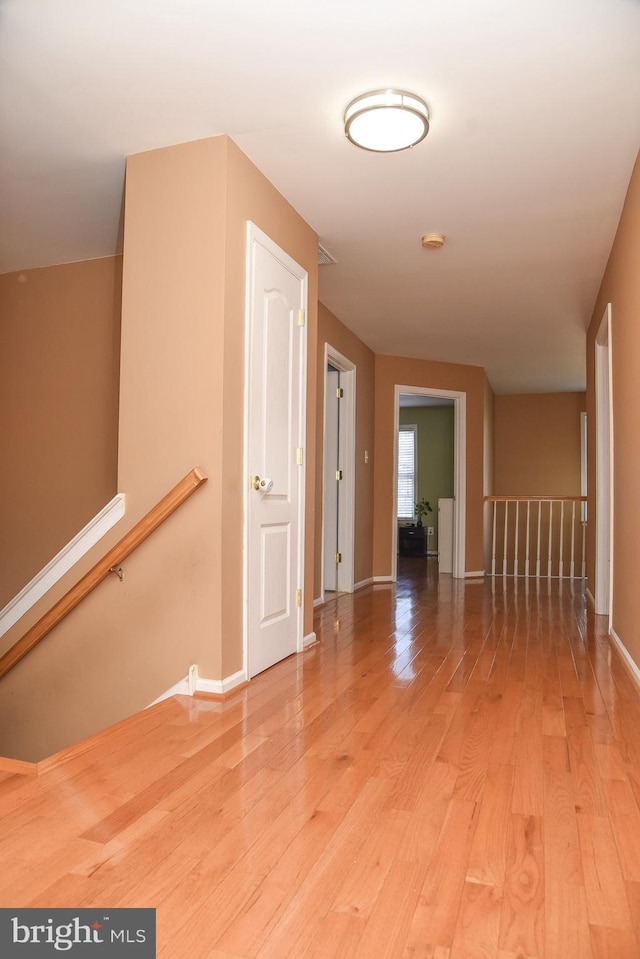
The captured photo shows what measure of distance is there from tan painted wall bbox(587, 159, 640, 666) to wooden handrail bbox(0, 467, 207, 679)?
2124mm

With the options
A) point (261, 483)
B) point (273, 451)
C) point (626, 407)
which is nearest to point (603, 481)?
point (626, 407)

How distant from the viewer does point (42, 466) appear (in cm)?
451

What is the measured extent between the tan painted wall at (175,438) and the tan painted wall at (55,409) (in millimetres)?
1267

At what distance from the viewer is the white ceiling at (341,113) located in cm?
229

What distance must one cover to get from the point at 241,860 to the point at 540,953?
2.19ft

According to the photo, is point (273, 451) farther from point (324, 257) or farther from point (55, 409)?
point (55, 409)

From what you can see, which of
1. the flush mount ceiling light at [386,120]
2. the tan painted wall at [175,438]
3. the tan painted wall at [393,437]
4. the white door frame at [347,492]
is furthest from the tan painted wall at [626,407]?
the tan painted wall at [393,437]

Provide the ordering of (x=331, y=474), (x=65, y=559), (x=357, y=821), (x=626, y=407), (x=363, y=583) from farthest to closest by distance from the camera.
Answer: (x=363, y=583)
(x=331, y=474)
(x=626, y=407)
(x=65, y=559)
(x=357, y=821)

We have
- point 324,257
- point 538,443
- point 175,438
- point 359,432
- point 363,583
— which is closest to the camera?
point 175,438

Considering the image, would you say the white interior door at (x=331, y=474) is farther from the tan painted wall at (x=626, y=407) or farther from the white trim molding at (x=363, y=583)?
the tan painted wall at (x=626, y=407)

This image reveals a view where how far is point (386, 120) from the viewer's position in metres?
2.74

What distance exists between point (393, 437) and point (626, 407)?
3597 millimetres

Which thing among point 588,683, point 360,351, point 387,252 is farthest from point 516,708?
point 360,351

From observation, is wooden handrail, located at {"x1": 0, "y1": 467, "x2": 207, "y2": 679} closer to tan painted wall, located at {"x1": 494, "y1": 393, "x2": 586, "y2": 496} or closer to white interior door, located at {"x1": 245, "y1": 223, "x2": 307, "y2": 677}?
white interior door, located at {"x1": 245, "y1": 223, "x2": 307, "y2": 677}
